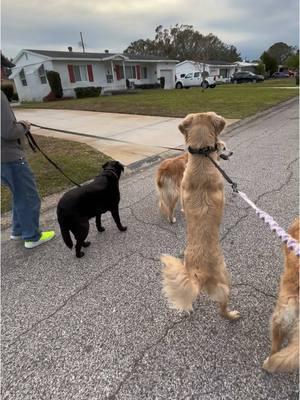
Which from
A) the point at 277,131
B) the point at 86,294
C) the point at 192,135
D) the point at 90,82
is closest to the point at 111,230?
the point at 86,294

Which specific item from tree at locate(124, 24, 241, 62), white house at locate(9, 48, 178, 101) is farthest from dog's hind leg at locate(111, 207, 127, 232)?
tree at locate(124, 24, 241, 62)

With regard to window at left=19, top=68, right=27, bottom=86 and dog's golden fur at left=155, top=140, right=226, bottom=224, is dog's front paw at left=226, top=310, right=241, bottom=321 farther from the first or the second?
window at left=19, top=68, right=27, bottom=86

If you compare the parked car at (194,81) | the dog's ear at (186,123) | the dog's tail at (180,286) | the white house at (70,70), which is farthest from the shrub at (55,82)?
the dog's tail at (180,286)

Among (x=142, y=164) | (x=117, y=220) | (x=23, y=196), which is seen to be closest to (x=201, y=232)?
(x=117, y=220)

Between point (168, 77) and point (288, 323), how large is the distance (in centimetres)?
4389

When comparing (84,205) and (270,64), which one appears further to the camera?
(270,64)

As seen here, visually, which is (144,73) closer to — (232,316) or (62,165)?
(62,165)

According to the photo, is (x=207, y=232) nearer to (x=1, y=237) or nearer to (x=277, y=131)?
(x=1, y=237)

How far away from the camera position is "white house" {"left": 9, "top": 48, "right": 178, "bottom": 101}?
29.1 m

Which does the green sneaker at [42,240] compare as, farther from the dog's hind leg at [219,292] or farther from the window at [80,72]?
the window at [80,72]

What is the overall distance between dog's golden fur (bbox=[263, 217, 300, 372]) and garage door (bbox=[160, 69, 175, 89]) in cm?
4210

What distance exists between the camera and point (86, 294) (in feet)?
9.07

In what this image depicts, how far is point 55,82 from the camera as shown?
27.0m

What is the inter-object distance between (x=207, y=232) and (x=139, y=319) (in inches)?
38.3
